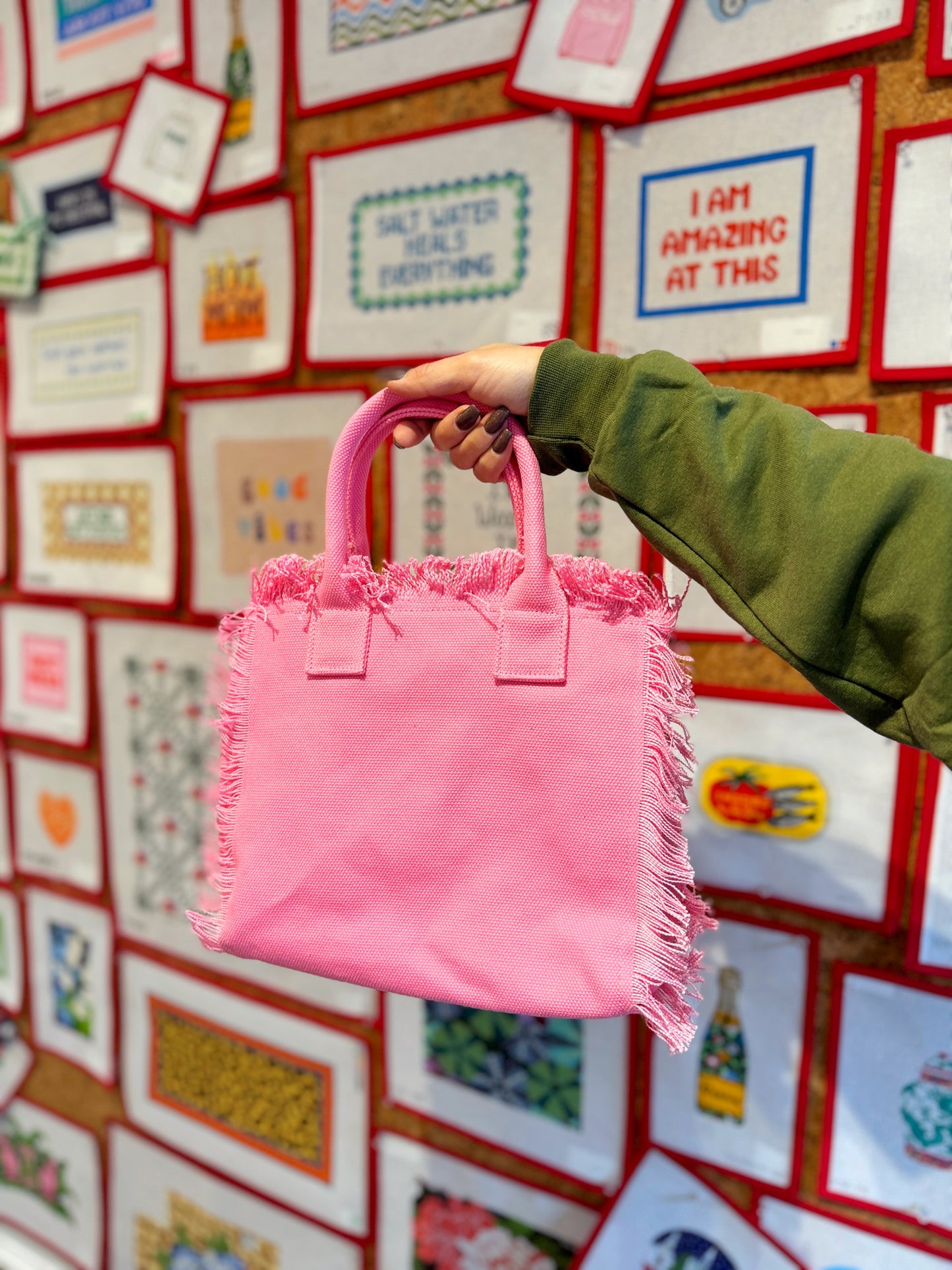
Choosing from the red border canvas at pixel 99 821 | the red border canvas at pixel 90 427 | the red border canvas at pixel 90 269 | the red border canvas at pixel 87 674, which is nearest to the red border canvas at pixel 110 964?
the red border canvas at pixel 99 821

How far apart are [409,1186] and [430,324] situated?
1112mm

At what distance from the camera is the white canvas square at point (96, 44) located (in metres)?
1.17

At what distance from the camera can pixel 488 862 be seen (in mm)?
604

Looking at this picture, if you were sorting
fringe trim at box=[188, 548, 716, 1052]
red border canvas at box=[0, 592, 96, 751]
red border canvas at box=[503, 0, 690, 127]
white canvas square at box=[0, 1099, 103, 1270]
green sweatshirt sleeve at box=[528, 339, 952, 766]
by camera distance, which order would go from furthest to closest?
1. white canvas square at box=[0, 1099, 103, 1270]
2. red border canvas at box=[0, 592, 96, 751]
3. red border canvas at box=[503, 0, 690, 127]
4. fringe trim at box=[188, 548, 716, 1052]
5. green sweatshirt sleeve at box=[528, 339, 952, 766]

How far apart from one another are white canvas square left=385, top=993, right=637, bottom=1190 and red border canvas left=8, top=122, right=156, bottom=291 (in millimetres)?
1062

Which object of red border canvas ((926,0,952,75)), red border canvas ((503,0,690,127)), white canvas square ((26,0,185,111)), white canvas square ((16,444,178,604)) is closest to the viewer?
red border canvas ((926,0,952,75))

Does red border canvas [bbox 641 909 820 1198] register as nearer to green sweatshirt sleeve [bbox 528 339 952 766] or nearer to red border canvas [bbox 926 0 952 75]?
green sweatshirt sleeve [bbox 528 339 952 766]

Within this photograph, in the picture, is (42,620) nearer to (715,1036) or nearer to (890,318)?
(715,1036)

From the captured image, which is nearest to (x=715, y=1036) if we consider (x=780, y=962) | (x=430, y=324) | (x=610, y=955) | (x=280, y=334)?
(x=780, y=962)

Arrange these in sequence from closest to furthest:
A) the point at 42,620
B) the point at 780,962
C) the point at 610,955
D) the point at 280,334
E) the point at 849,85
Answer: the point at 610,955, the point at 849,85, the point at 780,962, the point at 280,334, the point at 42,620

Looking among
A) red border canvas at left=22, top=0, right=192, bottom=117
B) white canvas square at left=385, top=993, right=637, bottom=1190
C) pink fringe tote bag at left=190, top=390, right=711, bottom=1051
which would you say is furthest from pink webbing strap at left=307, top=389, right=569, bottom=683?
red border canvas at left=22, top=0, right=192, bottom=117

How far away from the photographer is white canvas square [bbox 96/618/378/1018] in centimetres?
126

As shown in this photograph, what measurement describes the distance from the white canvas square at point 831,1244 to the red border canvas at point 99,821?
105cm

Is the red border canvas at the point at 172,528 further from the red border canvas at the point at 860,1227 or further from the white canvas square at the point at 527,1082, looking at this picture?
the red border canvas at the point at 860,1227
